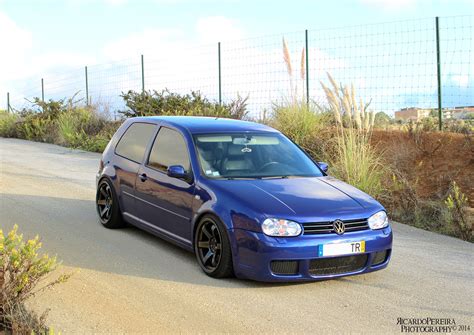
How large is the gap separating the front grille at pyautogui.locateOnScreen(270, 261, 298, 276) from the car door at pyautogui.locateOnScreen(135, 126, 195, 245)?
118 centimetres

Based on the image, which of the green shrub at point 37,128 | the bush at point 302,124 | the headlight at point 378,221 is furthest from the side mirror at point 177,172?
the green shrub at point 37,128

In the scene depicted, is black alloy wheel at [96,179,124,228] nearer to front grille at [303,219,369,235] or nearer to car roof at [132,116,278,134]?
car roof at [132,116,278,134]

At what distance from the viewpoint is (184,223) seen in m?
6.64

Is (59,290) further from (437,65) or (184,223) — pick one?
(437,65)

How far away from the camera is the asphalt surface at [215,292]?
16.3ft

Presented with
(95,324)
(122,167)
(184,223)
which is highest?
(122,167)

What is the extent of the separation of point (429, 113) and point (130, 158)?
31.1 ft

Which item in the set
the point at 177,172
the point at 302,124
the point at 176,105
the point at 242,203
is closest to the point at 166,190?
the point at 177,172

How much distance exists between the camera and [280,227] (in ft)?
18.7

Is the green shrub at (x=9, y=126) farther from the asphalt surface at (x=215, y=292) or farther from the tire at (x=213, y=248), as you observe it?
the tire at (x=213, y=248)

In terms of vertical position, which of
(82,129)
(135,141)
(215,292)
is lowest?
(215,292)

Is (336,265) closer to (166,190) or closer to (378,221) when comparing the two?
(378,221)

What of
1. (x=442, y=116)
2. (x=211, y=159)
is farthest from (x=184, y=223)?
(x=442, y=116)

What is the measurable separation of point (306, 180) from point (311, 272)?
4.25ft
